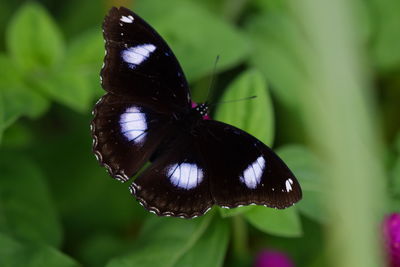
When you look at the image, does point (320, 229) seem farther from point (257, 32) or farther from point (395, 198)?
point (257, 32)

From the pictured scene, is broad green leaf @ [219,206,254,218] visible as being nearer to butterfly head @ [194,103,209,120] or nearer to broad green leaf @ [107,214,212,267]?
broad green leaf @ [107,214,212,267]

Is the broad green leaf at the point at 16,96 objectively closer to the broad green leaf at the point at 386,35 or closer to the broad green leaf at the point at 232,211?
the broad green leaf at the point at 232,211

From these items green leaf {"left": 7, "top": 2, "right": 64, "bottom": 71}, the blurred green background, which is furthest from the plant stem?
green leaf {"left": 7, "top": 2, "right": 64, "bottom": 71}

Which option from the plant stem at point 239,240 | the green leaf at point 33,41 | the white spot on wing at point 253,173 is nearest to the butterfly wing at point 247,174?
the white spot on wing at point 253,173

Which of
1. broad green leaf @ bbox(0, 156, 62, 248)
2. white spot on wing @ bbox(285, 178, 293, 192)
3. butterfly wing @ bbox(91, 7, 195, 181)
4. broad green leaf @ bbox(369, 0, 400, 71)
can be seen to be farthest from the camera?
broad green leaf @ bbox(369, 0, 400, 71)

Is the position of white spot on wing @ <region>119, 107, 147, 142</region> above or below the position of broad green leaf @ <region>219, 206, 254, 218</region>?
above

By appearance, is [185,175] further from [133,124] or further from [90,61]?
[90,61]

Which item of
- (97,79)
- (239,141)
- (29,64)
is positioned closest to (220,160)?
(239,141)
